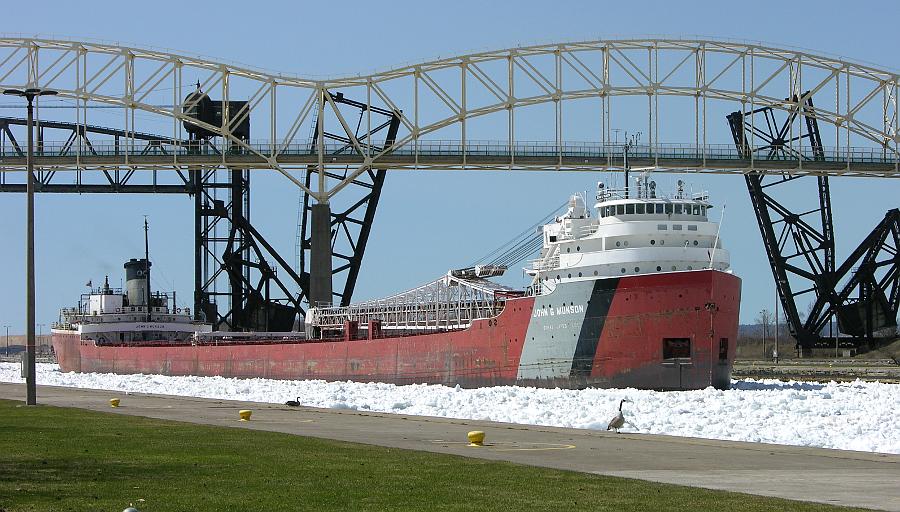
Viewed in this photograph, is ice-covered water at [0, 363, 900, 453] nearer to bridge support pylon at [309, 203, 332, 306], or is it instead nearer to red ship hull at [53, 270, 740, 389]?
red ship hull at [53, 270, 740, 389]

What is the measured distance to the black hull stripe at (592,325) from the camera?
39.6 metres

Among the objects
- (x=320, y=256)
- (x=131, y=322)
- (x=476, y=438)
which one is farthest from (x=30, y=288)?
(x=131, y=322)

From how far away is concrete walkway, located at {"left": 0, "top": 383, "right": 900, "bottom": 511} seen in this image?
15289 mm

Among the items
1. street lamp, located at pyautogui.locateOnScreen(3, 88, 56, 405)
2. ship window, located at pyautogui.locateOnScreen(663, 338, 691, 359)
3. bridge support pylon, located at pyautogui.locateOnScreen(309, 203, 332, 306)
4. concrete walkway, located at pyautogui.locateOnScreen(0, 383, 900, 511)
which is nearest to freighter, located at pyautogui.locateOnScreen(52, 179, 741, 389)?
ship window, located at pyautogui.locateOnScreen(663, 338, 691, 359)

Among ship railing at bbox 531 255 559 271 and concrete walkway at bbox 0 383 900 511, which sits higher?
ship railing at bbox 531 255 559 271

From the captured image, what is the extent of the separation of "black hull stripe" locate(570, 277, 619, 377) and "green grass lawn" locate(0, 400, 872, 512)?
19.9 metres

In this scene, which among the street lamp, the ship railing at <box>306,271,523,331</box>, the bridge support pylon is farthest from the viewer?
the bridge support pylon

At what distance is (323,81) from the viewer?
66500mm

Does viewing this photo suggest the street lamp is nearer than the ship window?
Yes

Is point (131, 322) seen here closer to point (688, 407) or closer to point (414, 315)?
point (414, 315)

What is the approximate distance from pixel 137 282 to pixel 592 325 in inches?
1802

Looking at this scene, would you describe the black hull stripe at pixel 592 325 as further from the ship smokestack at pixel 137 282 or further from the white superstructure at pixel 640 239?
the ship smokestack at pixel 137 282

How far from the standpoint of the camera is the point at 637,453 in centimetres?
1958

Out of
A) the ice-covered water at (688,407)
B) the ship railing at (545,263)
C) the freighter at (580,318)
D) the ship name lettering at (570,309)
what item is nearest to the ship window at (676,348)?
the freighter at (580,318)
